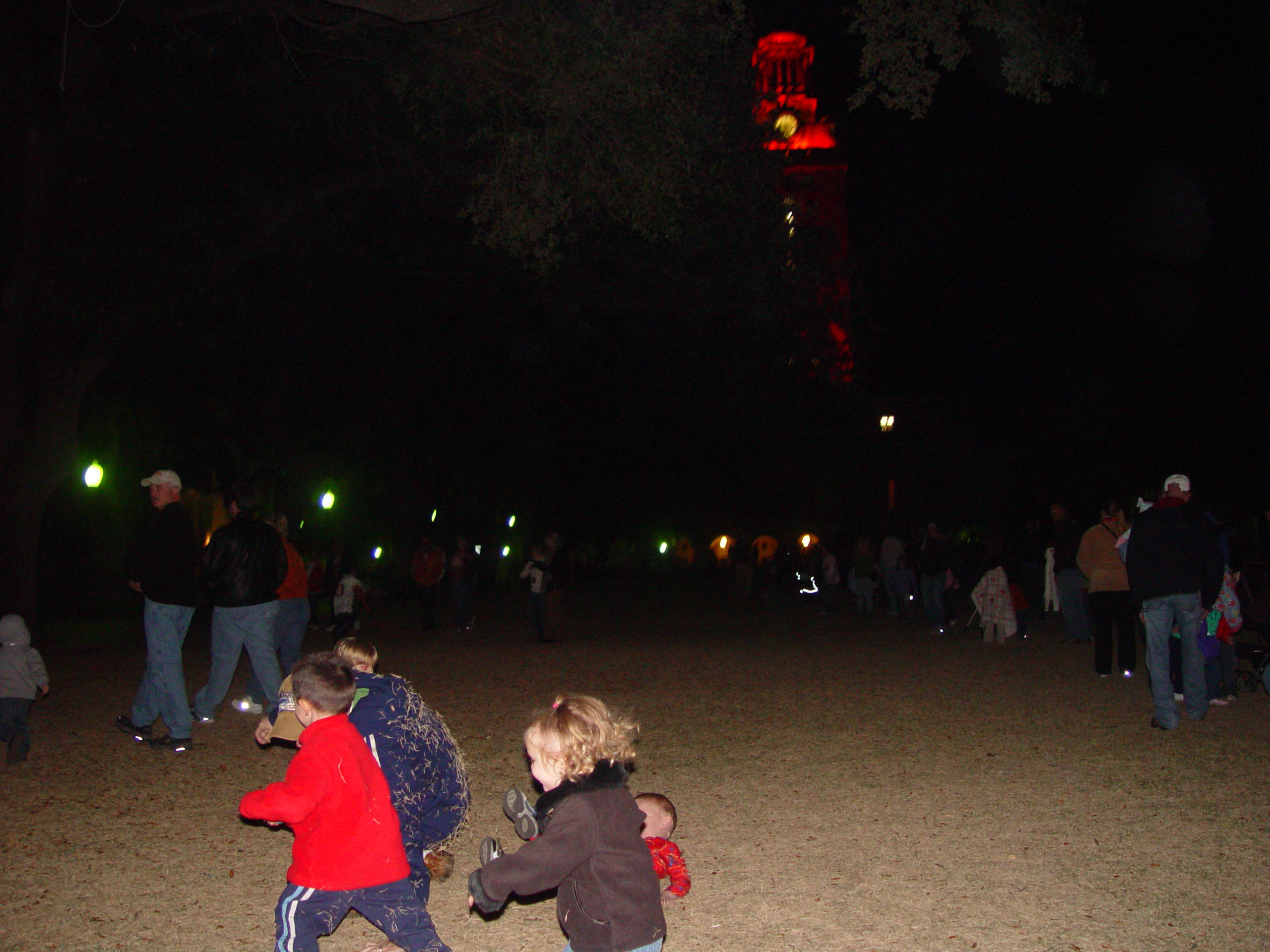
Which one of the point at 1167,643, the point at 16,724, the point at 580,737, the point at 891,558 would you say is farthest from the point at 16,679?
the point at 891,558

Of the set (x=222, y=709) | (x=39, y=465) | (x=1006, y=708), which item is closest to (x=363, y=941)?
(x=222, y=709)

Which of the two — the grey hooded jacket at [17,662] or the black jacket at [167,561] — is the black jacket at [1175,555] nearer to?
the black jacket at [167,561]

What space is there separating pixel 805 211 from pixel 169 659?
13978mm

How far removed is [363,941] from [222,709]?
6278mm

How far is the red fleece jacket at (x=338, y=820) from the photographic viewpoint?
3.68m

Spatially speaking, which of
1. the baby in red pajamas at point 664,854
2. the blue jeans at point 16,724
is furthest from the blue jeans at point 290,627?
the baby in red pajamas at point 664,854

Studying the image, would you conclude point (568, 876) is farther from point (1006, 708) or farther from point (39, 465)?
point (39, 465)

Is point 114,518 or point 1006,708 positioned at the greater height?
point 114,518

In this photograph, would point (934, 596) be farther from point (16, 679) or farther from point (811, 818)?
point (16, 679)

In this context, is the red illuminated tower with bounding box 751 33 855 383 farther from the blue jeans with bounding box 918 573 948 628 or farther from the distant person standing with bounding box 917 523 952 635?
the blue jeans with bounding box 918 573 948 628

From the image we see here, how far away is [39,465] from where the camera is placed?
14.8 meters

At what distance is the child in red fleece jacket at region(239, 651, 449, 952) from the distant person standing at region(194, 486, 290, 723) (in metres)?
4.92

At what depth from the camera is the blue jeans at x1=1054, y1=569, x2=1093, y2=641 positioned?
14570mm

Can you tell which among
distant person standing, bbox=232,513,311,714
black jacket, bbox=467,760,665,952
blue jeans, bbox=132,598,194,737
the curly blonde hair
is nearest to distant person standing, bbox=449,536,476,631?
distant person standing, bbox=232,513,311,714
